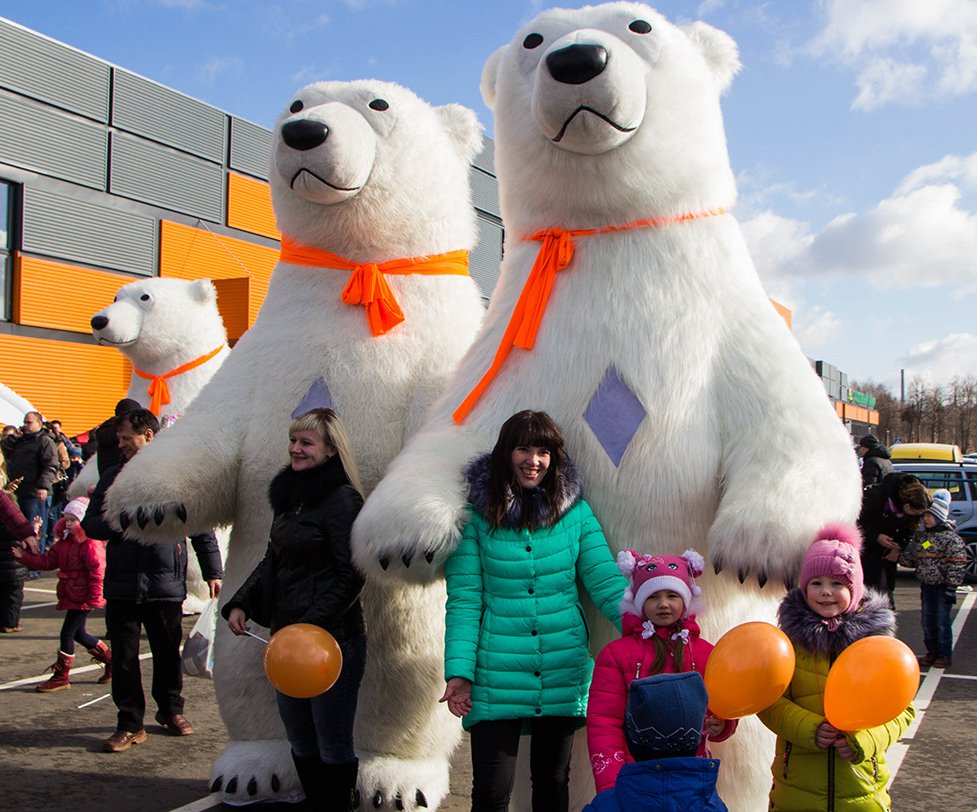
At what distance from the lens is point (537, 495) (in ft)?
9.05

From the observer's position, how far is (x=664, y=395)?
2857 mm

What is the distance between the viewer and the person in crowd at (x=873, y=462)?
364 inches

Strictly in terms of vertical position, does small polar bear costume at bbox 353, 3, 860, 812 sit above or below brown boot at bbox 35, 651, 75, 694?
above

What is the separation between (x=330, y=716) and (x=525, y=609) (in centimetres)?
85

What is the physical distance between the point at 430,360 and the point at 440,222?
65cm

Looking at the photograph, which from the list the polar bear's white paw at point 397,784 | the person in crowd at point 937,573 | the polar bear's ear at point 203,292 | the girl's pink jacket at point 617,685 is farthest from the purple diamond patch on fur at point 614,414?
the polar bear's ear at point 203,292

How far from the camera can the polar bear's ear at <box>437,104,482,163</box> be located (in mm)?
4398

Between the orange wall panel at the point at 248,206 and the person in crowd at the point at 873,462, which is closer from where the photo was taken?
the person in crowd at the point at 873,462

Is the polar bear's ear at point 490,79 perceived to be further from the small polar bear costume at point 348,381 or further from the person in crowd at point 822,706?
the person in crowd at point 822,706

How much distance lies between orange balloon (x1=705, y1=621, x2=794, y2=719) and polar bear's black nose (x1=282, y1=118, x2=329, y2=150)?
2.38 m

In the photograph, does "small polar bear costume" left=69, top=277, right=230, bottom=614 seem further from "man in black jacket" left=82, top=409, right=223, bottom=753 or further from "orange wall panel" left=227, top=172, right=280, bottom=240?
"orange wall panel" left=227, top=172, right=280, bottom=240

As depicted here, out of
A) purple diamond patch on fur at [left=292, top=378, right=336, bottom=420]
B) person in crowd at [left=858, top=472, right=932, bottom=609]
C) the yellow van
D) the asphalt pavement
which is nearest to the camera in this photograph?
purple diamond patch on fur at [left=292, top=378, right=336, bottom=420]

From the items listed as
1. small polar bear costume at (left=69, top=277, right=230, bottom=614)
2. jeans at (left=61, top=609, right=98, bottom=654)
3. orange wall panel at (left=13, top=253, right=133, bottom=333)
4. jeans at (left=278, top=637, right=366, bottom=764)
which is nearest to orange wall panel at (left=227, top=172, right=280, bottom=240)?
orange wall panel at (left=13, top=253, right=133, bottom=333)

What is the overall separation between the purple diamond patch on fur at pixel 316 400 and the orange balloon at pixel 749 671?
1.85 meters
